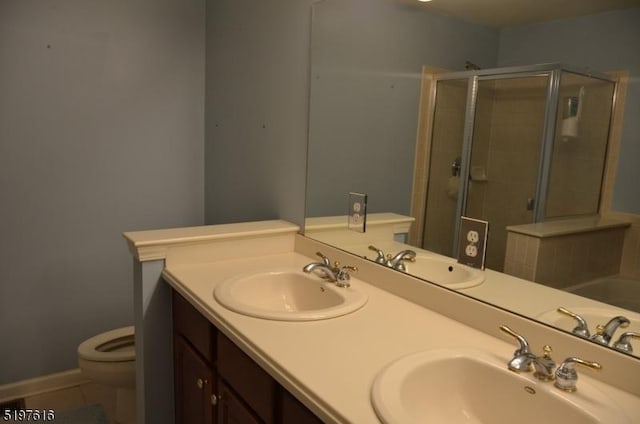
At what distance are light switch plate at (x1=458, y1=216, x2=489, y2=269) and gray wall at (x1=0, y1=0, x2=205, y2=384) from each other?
1.84 metres

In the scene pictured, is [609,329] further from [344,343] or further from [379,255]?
[379,255]

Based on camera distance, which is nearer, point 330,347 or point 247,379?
point 330,347

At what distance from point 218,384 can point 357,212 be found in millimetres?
799

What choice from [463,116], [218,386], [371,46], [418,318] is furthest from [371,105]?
[218,386]

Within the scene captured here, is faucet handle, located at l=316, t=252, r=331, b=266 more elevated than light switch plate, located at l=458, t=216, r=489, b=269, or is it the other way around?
light switch plate, located at l=458, t=216, r=489, b=269

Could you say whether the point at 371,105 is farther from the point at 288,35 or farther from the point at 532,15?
the point at 532,15

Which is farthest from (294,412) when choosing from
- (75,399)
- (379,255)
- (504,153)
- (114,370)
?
(75,399)

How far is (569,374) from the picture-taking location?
3.09 ft

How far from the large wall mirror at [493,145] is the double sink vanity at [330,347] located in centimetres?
8

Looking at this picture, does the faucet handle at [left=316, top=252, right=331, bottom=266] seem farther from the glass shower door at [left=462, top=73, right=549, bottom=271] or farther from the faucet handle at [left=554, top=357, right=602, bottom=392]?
the faucet handle at [left=554, top=357, right=602, bottom=392]

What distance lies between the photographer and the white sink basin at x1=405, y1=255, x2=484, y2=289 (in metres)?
1.33

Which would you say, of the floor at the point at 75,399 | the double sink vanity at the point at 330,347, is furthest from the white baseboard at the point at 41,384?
the double sink vanity at the point at 330,347

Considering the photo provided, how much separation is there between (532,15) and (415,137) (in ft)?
1.67

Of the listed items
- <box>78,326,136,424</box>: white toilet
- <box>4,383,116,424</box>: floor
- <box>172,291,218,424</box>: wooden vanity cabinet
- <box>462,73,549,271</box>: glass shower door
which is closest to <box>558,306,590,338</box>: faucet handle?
<box>462,73,549,271</box>: glass shower door
